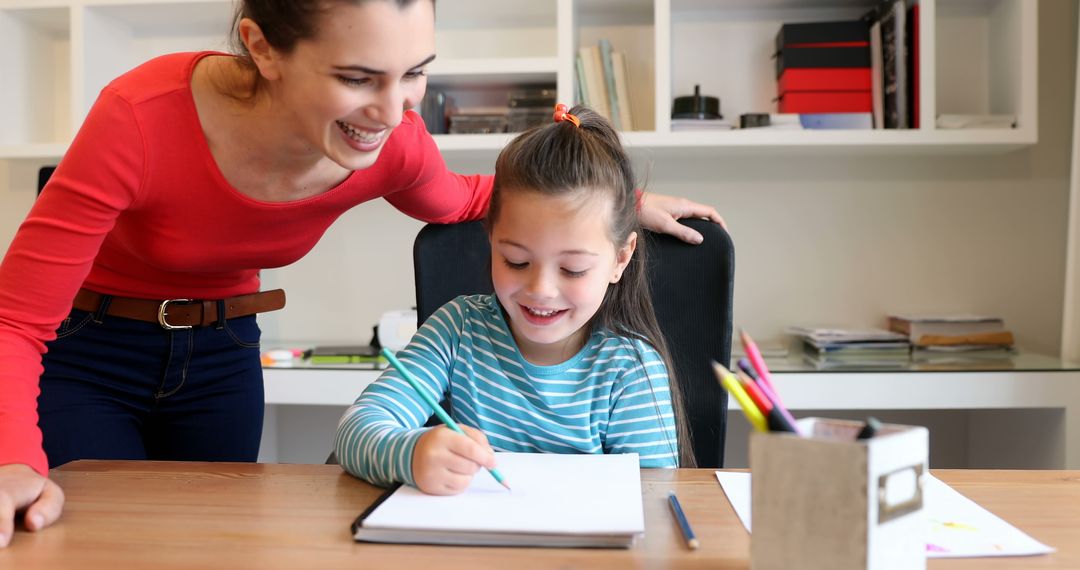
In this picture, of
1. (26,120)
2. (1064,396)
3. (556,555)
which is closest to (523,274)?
(556,555)

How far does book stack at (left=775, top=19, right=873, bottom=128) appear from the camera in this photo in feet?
7.31

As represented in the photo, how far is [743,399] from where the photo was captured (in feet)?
1.86

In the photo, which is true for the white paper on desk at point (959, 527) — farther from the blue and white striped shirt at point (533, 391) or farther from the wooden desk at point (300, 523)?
the blue and white striped shirt at point (533, 391)

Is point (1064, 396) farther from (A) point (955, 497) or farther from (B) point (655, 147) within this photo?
(A) point (955, 497)

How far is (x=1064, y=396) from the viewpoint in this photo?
2.00 meters

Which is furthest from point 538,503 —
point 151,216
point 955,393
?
point 955,393

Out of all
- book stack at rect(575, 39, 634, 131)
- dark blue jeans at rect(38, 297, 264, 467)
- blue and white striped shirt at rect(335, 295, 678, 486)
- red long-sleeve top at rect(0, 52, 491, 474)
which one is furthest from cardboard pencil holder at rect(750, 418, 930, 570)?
book stack at rect(575, 39, 634, 131)

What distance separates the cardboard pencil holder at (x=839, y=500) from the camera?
532mm

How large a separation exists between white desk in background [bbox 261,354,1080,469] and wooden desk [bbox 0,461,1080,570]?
1113 millimetres

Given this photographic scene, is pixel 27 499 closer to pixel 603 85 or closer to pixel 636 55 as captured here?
pixel 603 85

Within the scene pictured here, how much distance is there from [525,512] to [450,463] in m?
0.09

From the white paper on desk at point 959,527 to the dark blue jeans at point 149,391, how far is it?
801mm

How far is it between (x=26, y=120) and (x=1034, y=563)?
268cm

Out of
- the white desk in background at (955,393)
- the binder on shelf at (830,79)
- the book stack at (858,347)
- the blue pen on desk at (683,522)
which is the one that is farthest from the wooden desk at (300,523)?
the binder on shelf at (830,79)
